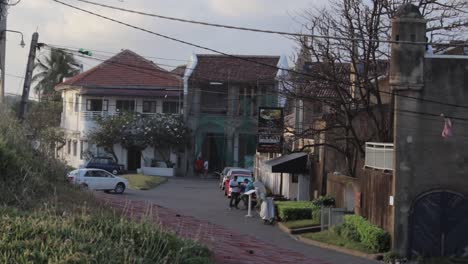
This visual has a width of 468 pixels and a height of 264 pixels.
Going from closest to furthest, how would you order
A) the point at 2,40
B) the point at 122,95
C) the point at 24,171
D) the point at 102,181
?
the point at 24,171 < the point at 2,40 < the point at 102,181 < the point at 122,95

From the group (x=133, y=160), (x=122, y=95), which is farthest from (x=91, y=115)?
(x=133, y=160)

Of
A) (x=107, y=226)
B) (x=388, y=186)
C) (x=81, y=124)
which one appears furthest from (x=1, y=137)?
(x=81, y=124)

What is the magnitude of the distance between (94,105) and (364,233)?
43453 millimetres

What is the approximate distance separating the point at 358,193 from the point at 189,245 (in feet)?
60.1

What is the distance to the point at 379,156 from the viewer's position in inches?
959

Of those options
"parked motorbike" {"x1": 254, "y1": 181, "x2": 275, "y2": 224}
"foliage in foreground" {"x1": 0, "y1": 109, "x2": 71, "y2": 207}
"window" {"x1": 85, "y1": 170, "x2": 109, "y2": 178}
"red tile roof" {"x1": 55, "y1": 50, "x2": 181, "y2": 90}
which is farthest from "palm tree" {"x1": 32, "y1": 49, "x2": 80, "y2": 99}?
"foliage in foreground" {"x1": 0, "y1": 109, "x2": 71, "y2": 207}

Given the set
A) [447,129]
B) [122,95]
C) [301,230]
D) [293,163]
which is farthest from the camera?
[122,95]

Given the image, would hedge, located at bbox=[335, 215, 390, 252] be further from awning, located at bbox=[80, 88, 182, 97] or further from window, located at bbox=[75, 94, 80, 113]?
window, located at bbox=[75, 94, 80, 113]

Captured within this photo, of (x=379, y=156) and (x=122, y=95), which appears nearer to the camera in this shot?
(x=379, y=156)

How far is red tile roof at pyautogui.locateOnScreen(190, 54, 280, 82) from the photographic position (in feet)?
199

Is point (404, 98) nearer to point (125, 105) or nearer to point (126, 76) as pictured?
point (125, 105)

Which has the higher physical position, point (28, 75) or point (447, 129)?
point (28, 75)

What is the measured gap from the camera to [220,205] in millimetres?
36781

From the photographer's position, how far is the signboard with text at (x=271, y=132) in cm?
3519
